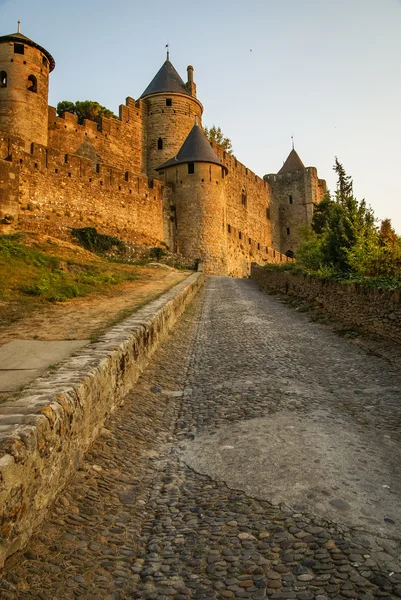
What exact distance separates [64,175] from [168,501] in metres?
22.7

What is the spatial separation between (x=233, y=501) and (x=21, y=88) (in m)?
28.6

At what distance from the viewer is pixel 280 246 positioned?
174ft

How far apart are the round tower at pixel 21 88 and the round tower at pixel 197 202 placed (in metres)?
9.26

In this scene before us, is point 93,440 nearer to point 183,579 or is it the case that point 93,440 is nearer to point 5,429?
point 5,429

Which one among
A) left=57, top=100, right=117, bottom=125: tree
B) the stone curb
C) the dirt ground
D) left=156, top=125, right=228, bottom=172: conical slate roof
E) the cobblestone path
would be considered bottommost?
the cobblestone path

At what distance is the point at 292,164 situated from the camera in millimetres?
54781

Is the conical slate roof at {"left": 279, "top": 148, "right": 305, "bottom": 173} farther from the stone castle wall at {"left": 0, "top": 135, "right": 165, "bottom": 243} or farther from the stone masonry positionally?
the stone castle wall at {"left": 0, "top": 135, "right": 165, "bottom": 243}

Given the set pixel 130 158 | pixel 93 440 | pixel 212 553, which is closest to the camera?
pixel 212 553

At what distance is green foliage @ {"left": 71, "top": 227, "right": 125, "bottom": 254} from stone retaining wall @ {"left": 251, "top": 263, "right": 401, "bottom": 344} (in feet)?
40.8

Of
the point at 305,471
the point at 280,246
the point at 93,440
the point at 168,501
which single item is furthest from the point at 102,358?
the point at 280,246

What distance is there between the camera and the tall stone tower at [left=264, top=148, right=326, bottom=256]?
51.2 meters

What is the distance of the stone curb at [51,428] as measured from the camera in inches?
79.0

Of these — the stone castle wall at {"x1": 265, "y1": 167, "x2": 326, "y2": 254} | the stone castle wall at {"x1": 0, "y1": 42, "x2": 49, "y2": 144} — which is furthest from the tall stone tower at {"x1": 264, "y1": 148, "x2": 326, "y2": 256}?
the stone castle wall at {"x1": 0, "y1": 42, "x2": 49, "y2": 144}

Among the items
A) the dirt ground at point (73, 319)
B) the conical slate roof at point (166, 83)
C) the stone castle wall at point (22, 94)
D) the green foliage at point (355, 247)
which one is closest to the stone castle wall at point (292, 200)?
the conical slate roof at point (166, 83)
